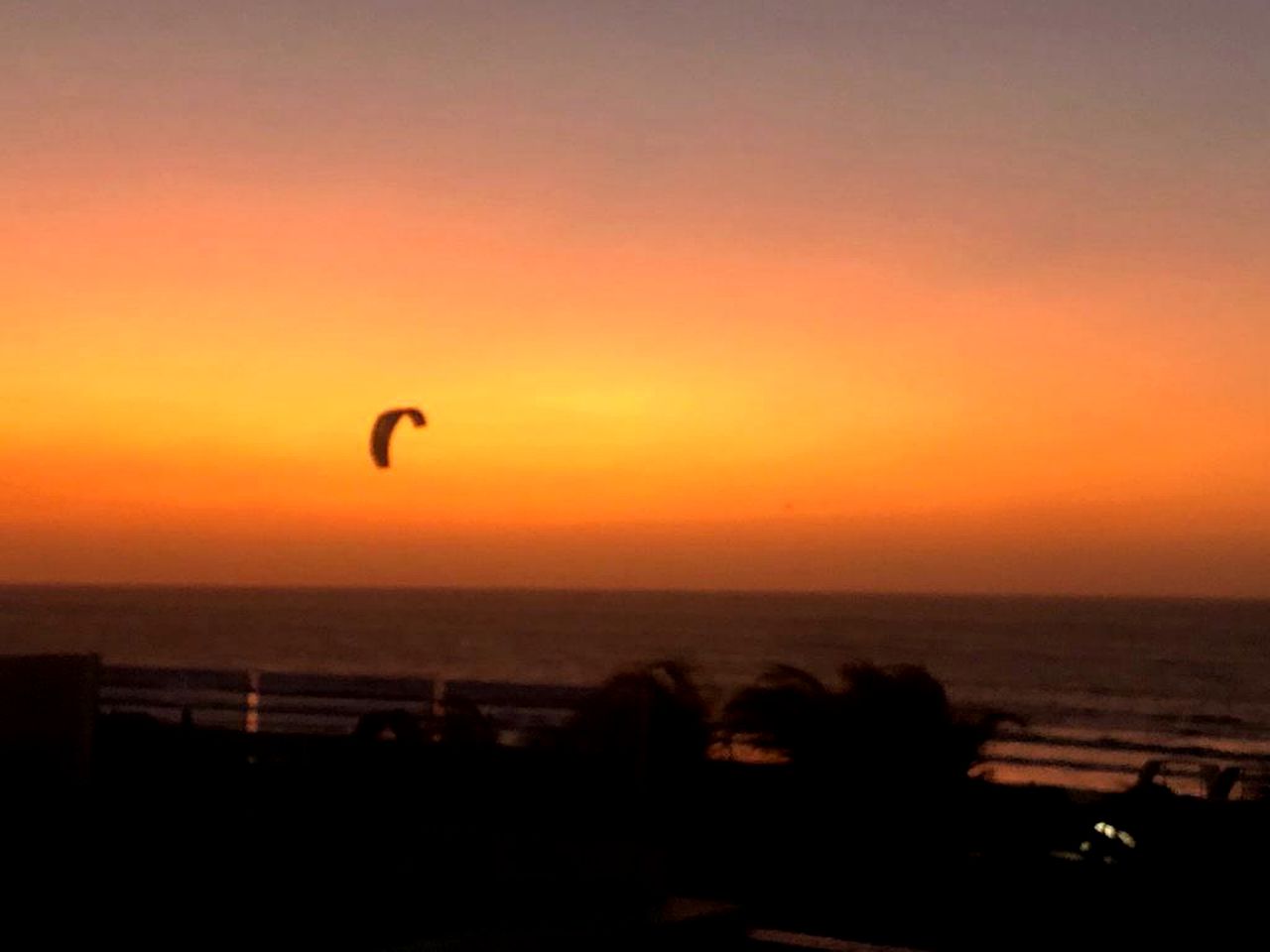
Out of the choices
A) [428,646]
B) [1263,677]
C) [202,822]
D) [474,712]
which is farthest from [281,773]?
[428,646]

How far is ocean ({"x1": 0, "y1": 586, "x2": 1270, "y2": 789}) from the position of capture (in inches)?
2345

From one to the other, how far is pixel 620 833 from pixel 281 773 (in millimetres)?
2965

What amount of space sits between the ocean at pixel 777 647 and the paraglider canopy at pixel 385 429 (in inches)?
641

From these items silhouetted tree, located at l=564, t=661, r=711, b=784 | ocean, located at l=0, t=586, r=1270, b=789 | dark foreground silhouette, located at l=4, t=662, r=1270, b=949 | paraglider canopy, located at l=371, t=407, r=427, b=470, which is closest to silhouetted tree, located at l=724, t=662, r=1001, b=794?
dark foreground silhouette, located at l=4, t=662, r=1270, b=949

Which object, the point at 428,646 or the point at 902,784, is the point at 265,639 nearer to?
the point at 428,646

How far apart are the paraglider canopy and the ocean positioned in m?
16.3

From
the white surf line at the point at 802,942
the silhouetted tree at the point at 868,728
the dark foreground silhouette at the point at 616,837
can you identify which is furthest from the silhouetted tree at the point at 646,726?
the white surf line at the point at 802,942

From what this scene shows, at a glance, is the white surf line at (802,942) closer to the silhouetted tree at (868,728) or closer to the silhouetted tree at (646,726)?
the silhouetted tree at (646,726)

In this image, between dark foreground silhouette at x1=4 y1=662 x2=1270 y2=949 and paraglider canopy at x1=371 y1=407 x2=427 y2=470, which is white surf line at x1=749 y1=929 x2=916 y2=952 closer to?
dark foreground silhouette at x1=4 y1=662 x2=1270 y2=949

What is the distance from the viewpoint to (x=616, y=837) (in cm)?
659

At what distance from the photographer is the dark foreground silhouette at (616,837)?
6.65m

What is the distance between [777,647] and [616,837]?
88.4 m

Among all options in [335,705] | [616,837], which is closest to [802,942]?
[616,837]

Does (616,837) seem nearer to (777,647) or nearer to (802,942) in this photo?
(802,942)
